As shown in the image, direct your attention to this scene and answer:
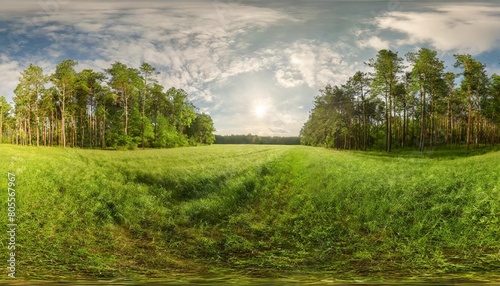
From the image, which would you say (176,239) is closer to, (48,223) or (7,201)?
(48,223)

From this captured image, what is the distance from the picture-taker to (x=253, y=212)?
9508 mm

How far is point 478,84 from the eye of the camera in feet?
33.9

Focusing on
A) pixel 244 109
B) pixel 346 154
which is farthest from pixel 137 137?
pixel 346 154

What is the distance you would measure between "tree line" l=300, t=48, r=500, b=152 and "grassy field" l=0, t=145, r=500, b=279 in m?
0.40

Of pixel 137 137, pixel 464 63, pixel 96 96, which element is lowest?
pixel 137 137

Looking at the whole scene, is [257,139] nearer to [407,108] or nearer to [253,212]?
[253,212]

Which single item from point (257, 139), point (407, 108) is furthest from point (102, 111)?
point (407, 108)

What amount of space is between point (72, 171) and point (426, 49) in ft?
27.7

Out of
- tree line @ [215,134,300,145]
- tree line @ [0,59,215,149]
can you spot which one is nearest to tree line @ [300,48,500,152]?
tree line @ [215,134,300,145]

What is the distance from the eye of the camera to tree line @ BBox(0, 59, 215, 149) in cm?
993

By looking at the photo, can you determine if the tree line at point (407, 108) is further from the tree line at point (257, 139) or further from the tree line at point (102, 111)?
the tree line at point (102, 111)

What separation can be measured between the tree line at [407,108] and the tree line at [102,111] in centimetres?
272

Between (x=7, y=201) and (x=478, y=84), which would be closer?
(x=7, y=201)

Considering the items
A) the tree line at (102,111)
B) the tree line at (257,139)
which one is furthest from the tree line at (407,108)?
the tree line at (102,111)
